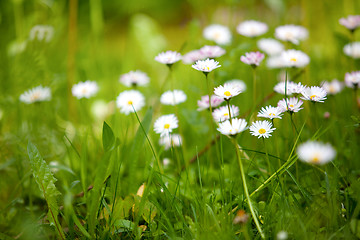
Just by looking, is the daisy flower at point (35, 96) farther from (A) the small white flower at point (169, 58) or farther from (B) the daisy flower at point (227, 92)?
(B) the daisy flower at point (227, 92)

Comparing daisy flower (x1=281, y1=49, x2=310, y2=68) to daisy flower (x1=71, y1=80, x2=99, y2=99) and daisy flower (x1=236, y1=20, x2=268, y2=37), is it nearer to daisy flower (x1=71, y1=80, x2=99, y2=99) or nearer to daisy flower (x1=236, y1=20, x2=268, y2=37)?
daisy flower (x1=236, y1=20, x2=268, y2=37)

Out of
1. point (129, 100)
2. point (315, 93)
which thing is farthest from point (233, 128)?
point (129, 100)

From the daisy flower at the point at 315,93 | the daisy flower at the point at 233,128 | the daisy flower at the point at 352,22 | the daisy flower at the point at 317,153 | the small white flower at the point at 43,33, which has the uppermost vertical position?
the daisy flower at the point at 352,22

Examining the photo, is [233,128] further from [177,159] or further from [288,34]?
[288,34]

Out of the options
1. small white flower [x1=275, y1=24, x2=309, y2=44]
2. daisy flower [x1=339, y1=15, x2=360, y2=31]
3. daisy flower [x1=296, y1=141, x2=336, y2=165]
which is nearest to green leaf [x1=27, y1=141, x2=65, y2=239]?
daisy flower [x1=296, y1=141, x2=336, y2=165]

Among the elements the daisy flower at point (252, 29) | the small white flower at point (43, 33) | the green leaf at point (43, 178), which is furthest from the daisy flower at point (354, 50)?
the small white flower at point (43, 33)
